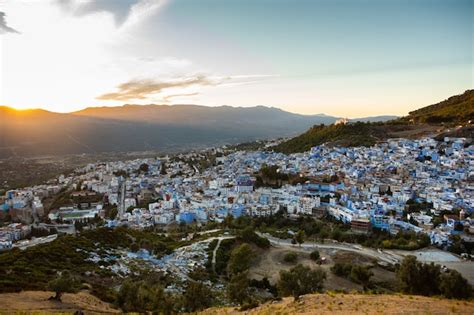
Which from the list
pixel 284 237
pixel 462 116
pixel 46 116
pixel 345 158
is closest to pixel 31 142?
pixel 46 116

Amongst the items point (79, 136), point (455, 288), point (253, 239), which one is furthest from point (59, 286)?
point (79, 136)

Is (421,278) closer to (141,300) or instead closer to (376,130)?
(141,300)

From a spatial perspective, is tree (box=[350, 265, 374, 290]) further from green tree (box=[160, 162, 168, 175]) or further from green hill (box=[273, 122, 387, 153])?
green tree (box=[160, 162, 168, 175])

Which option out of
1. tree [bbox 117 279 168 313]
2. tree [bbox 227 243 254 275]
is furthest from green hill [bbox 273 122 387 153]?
tree [bbox 117 279 168 313]

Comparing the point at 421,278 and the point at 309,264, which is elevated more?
the point at 421,278

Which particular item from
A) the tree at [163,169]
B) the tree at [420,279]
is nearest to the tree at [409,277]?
the tree at [420,279]

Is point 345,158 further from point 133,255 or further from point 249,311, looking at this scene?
point 249,311

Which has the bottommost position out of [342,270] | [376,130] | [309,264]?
[309,264]
